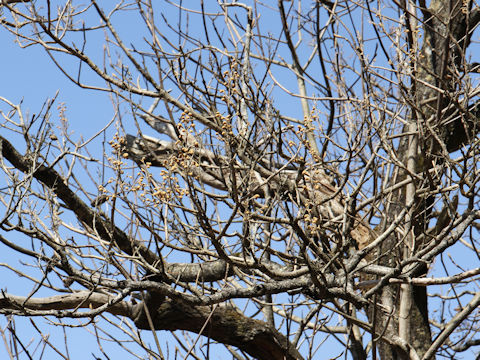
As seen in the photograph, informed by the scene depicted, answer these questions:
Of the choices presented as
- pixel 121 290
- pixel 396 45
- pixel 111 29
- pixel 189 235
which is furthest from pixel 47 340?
pixel 396 45

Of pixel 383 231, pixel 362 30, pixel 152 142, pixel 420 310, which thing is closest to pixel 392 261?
pixel 420 310

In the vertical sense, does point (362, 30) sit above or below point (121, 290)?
above

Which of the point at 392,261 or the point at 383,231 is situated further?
the point at 392,261

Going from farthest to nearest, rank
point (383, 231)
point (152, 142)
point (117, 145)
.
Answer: point (152, 142) → point (383, 231) → point (117, 145)

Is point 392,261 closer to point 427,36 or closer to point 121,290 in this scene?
point 427,36

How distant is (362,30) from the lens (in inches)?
204

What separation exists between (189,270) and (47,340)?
5.45 ft

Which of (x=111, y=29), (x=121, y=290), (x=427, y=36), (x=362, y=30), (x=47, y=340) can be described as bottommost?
(x=47, y=340)

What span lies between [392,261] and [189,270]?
6.37ft

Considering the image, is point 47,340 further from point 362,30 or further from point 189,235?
point 362,30

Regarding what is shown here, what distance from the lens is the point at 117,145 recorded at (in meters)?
3.82

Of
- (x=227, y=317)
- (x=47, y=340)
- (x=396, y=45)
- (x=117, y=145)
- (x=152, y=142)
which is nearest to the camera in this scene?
(x=117, y=145)

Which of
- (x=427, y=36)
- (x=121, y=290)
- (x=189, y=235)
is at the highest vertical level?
(x=427, y=36)

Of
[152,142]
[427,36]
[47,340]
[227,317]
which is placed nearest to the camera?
[47,340]
